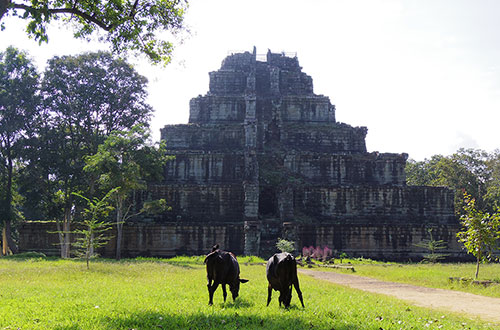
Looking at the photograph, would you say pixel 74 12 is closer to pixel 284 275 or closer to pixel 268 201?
pixel 284 275

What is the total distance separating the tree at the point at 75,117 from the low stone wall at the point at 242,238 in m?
3.19

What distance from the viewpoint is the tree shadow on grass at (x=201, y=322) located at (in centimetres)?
648

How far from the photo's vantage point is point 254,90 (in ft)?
126

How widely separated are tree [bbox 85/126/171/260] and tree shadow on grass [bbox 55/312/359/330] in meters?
16.7

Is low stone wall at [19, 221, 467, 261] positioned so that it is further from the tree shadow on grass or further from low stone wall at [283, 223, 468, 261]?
the tree shadow on grass

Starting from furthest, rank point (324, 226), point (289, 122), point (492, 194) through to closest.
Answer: point (492, 194) → point (289, 122) → point (324, 226)

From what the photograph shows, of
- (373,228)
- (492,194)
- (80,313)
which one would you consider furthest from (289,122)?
(80,313)

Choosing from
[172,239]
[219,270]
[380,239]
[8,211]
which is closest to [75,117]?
[8,211]

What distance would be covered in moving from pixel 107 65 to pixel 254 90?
1252cm

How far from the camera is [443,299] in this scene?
11.2m

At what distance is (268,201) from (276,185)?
178 cm

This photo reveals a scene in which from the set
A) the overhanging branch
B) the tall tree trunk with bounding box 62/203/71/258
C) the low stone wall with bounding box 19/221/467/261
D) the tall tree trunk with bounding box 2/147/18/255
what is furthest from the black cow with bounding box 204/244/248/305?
the tall tree trunk with bounding box 2/147/18/255

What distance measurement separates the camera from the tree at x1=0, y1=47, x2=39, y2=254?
29.5m

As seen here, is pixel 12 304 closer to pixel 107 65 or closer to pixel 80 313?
pixel 80 313
